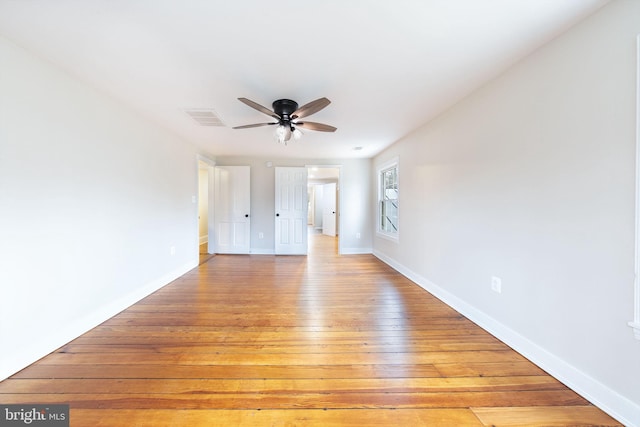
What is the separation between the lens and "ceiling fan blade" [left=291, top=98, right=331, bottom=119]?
79.2 inches

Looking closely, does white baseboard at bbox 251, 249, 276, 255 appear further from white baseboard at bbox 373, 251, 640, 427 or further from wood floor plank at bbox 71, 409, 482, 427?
wood floor plank at bbox 71, 409, 482, 427

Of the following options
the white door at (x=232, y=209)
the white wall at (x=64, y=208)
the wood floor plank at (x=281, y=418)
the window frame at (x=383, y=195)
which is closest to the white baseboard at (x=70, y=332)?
the white wall at (x=64, y=208)

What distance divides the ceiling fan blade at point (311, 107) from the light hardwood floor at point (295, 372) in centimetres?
202

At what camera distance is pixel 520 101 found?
1.77 meters

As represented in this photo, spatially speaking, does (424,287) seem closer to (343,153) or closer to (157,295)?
(343,153)

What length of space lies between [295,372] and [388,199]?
374 cm

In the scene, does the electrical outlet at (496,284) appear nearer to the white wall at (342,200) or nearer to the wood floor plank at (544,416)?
the wood floor plank at (544,416)

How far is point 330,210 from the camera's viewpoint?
354 inches

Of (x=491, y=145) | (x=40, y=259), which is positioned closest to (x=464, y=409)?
(x=491, y=145)

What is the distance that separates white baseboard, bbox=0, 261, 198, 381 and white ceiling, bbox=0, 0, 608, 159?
2.12 metres

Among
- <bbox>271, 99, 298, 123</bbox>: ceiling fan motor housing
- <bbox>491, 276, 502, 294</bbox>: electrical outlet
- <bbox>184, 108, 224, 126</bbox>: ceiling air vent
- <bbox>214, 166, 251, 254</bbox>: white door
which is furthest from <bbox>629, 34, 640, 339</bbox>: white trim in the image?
<bbox>214, 166, 251, 254</bbox>: white door

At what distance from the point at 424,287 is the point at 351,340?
1.64 m

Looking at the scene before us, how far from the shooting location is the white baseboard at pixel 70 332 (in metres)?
1.56

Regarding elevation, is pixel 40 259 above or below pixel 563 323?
above
